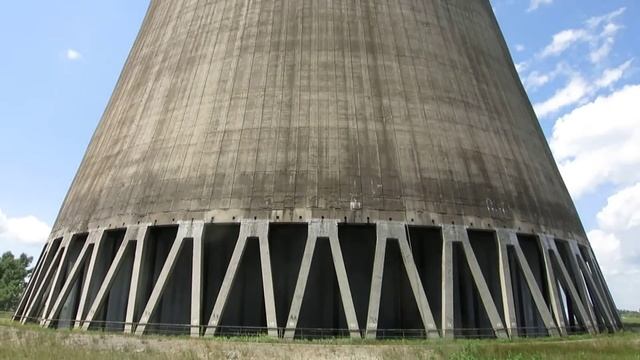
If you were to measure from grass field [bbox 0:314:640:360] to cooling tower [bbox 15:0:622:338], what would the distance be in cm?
181

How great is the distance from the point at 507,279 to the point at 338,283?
5.61m

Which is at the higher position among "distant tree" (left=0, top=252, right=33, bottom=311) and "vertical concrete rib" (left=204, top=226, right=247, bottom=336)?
"distant tree" (left=0, top=252, right=33, bottom=311)

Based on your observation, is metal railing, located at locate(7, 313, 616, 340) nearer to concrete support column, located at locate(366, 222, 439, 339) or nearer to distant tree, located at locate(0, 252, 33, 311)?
concrete support column, located at locate(366, 222, 439, 339)

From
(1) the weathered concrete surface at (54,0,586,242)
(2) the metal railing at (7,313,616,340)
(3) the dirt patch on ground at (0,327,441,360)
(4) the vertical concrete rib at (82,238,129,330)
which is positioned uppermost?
(1) the weathered concrete surface at (54,0,586,242)

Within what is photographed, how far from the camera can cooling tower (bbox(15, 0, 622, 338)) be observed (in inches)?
695

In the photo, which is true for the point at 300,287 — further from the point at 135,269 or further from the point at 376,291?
the point at 135,269

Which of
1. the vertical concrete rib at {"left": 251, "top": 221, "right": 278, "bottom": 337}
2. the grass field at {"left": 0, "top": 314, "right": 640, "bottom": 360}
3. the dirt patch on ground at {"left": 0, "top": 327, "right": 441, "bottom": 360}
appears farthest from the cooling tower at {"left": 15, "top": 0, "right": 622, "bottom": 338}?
the dirt patch on ground at {"left": 0, "top": 327, "right": 441, "bottom": 360}

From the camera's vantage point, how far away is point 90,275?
1903 centimetres

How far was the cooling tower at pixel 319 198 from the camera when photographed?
17.7m

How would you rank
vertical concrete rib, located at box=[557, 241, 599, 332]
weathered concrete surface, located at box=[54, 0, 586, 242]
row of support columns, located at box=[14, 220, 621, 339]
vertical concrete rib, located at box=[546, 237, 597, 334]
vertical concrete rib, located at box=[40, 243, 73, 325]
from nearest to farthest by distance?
row of support columns, located at box=[14, 220, 621, 339] < weathered concrete surface, located at box=[54, 0, 586, 242] < vertical concrete rib, located at box=[546, 237, 597, 334] < vertical concrete rib, located at box=[557, 241, 599, 332] < vertical concrete rib, located at box=[40, 243, 73, 325]

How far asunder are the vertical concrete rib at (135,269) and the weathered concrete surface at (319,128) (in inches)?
16.8

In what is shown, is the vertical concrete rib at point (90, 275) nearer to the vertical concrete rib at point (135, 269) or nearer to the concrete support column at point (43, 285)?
the vertical concrete rib at point (135, 269)

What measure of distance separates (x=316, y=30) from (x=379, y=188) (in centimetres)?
722

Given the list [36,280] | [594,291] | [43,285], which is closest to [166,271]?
[43,285]
